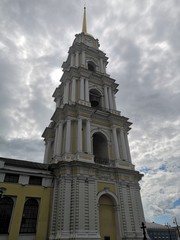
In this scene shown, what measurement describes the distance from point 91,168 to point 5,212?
860cm

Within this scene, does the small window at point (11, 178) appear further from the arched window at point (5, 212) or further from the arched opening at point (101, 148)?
the arched opening at point (101, 148)

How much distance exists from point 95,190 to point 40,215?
18.1 feet

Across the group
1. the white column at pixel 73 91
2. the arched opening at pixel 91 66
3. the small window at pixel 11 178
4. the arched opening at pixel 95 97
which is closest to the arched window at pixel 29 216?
the small window at pixel 11 178

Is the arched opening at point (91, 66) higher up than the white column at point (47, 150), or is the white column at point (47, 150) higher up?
the arched opening at point (91, 66)

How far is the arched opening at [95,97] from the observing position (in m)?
28.6

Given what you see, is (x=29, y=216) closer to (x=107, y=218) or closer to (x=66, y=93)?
(x=107, y=218)

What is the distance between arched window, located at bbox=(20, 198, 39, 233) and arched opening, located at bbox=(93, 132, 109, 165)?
27.4ft

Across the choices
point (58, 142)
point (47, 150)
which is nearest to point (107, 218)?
point (58, 142)

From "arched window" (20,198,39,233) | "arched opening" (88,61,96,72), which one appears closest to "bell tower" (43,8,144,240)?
"arched window" (20,198,39,233)

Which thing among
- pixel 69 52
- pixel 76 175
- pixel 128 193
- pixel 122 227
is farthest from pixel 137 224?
pixel 69 52

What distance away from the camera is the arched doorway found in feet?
58.3

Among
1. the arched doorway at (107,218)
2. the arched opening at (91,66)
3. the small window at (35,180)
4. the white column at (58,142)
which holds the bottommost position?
the arched doorway at (107,218)

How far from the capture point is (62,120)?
23375 mm

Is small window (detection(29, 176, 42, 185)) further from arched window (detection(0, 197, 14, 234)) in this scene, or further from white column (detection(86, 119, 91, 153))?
white column (detection(86, 119, 91, 153))
